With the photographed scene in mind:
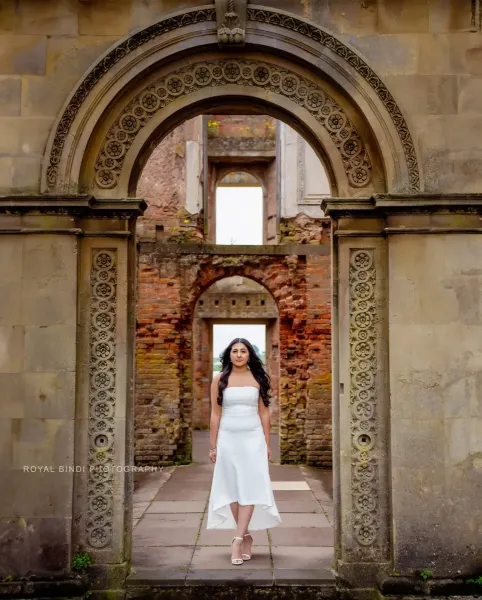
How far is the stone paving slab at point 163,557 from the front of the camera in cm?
557

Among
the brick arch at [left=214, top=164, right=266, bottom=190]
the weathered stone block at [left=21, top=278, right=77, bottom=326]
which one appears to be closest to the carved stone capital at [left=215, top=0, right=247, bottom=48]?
the weathered stone block at [left=21, top=278, right=77, bottom=326]

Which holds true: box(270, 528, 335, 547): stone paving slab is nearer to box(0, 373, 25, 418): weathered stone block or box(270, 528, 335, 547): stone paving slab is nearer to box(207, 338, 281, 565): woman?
box(207, 338, 281, 565): woman

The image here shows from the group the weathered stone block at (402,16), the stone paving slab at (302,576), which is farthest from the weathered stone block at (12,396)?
the weathered stone block at (402,16)

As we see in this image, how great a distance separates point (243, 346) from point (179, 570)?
77.9 inches

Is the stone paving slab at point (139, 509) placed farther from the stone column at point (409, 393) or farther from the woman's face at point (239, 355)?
the stone column at point (409, 393)

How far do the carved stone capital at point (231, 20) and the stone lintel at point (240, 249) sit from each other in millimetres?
7262

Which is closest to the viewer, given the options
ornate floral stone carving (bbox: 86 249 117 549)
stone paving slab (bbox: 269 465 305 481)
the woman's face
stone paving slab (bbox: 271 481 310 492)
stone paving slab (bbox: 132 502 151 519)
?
ornate floral stone carving (bbox: 86 249 117 549)

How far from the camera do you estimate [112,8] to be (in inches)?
215

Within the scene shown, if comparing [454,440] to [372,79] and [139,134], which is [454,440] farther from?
[139,134]

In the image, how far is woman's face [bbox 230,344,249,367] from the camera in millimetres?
5672

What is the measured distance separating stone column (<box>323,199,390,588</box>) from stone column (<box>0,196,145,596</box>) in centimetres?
178

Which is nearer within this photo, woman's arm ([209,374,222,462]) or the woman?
the woman

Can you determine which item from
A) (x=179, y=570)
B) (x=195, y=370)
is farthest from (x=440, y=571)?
(x=195, y=370)

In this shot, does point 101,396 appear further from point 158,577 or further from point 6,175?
point 6,175
